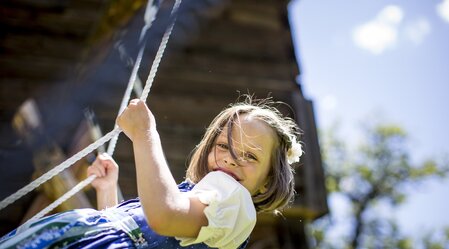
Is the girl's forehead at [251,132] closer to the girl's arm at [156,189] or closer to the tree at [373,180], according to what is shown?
the girl's arm at [156,189]

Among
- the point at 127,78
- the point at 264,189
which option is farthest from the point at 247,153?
the point at 127,78

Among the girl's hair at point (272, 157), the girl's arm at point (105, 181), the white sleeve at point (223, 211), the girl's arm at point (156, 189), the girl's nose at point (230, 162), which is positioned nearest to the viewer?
the girl's arm at point (156, 189)

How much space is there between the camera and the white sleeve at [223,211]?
1393 millimetres

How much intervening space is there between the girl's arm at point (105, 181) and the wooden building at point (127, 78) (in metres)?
1.22

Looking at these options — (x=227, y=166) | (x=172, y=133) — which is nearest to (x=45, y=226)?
(x=227, y=166)

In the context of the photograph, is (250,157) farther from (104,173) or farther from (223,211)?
(104,173)

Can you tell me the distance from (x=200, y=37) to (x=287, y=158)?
3.70 m

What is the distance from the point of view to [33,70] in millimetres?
4195

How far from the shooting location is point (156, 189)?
128cm

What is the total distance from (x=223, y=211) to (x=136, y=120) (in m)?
0.29

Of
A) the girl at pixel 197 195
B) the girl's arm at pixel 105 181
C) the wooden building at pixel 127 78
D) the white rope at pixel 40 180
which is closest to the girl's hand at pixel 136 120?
the girl at pixel 197 195

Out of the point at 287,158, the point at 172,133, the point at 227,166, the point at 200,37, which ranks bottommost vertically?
the point at 172,133

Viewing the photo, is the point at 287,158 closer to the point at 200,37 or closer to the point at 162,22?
the point at 162,22

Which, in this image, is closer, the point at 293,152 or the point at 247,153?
the point at 247,153
